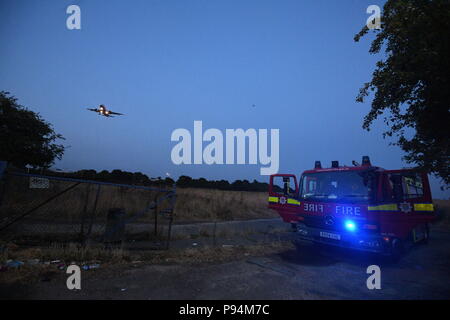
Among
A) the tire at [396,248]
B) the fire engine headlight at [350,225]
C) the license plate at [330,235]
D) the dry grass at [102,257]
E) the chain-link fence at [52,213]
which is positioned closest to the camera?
the dry grass at [102,257]

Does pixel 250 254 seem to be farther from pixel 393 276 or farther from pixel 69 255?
pixel 69 255

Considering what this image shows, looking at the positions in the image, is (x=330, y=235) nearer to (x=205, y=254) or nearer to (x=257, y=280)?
(x=257, y=280)

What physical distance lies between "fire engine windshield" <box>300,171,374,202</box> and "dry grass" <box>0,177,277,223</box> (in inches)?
195

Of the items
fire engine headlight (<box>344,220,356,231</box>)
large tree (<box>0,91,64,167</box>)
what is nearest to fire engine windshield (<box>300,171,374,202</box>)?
fire engine headlight (<box>344,220,356,231</box>)

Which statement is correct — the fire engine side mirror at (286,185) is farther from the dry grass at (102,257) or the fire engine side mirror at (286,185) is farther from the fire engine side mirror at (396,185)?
the fire engine side mirror at (396,185)

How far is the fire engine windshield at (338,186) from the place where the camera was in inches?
215

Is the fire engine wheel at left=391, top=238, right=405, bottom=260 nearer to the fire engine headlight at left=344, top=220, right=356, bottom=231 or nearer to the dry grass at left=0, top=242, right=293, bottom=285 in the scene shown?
the fire engine headlight at left=344, top=220, right=356, bottom=231

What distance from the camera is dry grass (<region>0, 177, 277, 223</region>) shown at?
586cm

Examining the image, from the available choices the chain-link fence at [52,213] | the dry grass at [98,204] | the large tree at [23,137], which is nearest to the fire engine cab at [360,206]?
the chain-link fence at [52,213]

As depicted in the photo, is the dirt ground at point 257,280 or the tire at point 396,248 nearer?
the dirt ground at point 257,280

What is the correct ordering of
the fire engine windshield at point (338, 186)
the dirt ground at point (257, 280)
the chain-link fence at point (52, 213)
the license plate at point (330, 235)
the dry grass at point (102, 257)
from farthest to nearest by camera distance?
the chain-link fence at point (52, 213)
the license plate at point (330, 235)
the fire engine windshield at point (338, 186)
the dry grass at point (102, 257)
the dirt ground at point (257, 280)

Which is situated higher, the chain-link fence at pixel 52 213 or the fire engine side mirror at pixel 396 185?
the fire engine side mirror at pixel 396 185

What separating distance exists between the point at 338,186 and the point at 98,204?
965 centimetres

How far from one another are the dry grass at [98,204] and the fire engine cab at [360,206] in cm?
471
